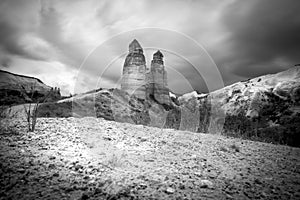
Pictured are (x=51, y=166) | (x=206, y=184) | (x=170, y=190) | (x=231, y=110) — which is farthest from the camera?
(x=231, y=110)

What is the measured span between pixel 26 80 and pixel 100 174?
51.9 feet

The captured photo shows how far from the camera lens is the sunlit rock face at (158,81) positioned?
27.2 metres

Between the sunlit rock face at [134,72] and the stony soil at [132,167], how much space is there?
21.1 meters

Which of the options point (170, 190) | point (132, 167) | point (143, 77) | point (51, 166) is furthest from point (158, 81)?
point (170, 190)

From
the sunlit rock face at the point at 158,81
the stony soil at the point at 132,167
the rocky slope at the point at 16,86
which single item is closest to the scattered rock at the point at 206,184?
the stony soil at the point at 132,167

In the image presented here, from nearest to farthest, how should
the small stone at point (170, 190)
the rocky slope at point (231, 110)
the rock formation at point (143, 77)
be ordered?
the small stone at point (170, 190)
the rocky slope at point (231, 110)
the rock formation at point (143, 77)

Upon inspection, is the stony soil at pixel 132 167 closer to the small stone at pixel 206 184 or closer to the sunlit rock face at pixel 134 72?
the small stone at pixel 206 184

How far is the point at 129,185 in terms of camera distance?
2248mm

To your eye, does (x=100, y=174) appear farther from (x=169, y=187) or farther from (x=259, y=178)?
(x=259, y=178)

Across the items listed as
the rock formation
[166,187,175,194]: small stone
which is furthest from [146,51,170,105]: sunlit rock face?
[166,187,175,194]: small stone

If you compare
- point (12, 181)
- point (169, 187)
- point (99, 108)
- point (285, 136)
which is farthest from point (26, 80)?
point (285, 136)

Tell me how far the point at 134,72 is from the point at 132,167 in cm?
2376

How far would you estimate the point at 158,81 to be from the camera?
28.2 metres

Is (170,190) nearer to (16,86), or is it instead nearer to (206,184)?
(206,184)
